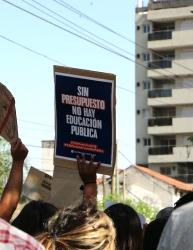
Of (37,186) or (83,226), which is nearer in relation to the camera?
(83,226)

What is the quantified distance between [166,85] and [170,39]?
4264 millimetres

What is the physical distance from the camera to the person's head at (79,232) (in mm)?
2344

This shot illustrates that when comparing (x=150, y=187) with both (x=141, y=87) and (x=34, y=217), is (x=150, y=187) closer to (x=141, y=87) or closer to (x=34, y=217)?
(x=141, y=87)

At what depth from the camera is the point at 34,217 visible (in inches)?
165

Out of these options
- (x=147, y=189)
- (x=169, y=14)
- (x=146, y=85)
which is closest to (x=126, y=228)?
(x=147, y=189)

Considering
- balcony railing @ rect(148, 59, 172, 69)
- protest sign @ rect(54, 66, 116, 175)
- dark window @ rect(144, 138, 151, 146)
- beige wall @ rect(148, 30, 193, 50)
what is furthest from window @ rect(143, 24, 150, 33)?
protest sign @ rect(54, 66, 116, 175)

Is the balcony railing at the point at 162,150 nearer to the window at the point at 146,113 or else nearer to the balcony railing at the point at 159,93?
the window at the point at 146,113

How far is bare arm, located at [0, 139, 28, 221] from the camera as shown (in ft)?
11.2

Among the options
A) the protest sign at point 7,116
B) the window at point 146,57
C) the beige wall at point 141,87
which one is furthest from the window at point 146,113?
the protest sign at point 7,116

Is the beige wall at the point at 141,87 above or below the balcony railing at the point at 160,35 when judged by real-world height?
below

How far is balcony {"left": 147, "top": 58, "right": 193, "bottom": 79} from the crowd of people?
59.2 meters

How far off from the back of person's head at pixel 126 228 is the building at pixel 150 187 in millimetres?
52818

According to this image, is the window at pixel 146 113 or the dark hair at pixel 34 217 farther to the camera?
the window at pixel 146 113

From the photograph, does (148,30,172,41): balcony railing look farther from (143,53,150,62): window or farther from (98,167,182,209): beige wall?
(98,167,182,209): beige wall
